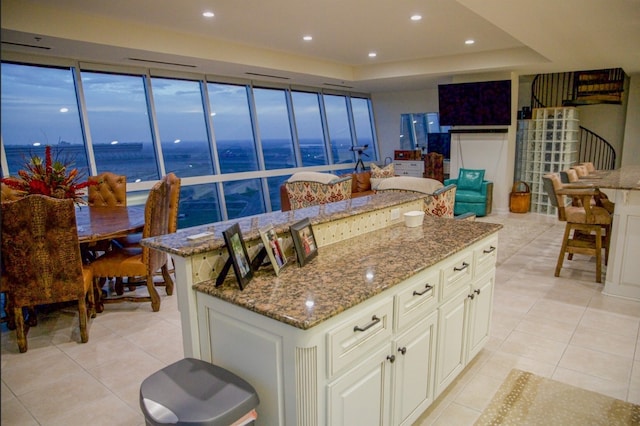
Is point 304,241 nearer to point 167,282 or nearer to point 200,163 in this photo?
point 167,282

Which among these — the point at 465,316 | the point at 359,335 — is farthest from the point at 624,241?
the point at 359,335

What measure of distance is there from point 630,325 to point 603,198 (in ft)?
5.93

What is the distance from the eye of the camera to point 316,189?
236 inches

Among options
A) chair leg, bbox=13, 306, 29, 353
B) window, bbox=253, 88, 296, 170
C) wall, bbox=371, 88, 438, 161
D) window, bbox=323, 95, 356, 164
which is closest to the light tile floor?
chair leg, bbox=13, 306, 29, 353

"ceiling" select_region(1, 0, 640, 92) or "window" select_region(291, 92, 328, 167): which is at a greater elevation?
"ceiling" select_region(1, 0, 640, 92)

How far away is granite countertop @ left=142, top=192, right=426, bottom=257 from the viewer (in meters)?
1.88

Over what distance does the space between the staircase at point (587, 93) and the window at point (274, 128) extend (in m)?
5.06

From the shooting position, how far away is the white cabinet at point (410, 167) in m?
10.1

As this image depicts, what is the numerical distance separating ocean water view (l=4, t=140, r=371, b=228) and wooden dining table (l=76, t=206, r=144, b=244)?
152 centimetres

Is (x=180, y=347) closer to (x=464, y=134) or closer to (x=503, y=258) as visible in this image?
(x=503, y=258)

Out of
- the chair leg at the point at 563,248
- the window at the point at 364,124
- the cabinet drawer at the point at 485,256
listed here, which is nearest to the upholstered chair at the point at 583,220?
the chair leg at the point at 563,248

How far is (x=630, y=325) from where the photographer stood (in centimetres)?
347

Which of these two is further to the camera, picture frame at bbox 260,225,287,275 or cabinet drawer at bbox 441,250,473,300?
cabinet drawer at bbox 441,250,473,300

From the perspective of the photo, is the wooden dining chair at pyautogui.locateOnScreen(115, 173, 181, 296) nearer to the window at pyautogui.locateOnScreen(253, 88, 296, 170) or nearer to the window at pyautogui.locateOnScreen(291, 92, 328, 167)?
the window at pyautogui.locateOnScreen(253, 88, 296, 170)
